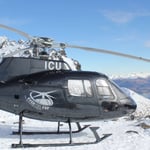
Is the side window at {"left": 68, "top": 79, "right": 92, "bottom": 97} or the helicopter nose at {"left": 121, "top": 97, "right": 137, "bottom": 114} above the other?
the side window at {"left": 68, "top": 79, "right": 92, "bottom": 97}

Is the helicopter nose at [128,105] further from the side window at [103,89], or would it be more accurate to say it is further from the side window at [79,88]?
the side window at [79,88]

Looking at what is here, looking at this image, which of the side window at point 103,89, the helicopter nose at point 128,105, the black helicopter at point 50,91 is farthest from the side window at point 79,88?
the helicopter nose at point 128,105

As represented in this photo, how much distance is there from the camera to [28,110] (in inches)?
449

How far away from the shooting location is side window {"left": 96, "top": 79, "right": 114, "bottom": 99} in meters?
11.7

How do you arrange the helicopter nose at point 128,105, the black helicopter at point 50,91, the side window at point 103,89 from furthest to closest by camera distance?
the helicopter nose at point 128,105 < the side window at point 103,89 < the black helicopter at point 50,91

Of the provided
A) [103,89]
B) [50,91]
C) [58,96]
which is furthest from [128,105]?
[50,91]

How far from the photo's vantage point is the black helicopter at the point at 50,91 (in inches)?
448

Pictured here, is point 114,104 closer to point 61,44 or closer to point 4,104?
point 61,44

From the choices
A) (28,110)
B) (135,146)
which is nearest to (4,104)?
(28,110)

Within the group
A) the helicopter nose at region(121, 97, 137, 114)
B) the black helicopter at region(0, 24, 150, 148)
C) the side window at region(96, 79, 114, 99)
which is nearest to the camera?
the black helicopter at region(0, 24, 150, 148)

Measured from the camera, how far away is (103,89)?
38.5 ft

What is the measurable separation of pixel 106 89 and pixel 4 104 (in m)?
3.49

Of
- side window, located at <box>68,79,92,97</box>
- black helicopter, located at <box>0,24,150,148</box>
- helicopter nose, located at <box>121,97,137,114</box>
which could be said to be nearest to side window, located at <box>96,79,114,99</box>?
black helicopter, located at <box>0,24,150,148</box>

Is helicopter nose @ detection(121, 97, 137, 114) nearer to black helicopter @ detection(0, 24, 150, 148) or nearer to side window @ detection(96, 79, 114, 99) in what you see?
black helicopter @ detection(0, 24, 150, 148)
